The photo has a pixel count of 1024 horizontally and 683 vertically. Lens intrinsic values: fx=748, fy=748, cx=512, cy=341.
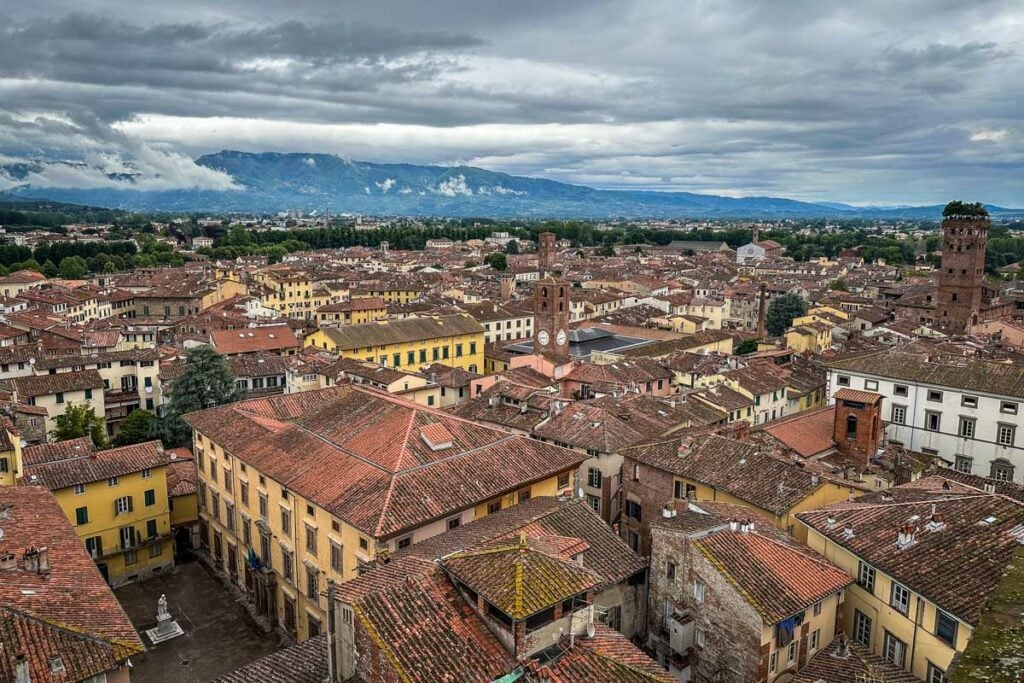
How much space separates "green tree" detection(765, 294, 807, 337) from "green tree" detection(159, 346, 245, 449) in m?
77.6

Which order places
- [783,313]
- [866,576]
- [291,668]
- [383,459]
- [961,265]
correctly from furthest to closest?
1. [783,313]
2. [961,265]
3. [383,459]
4. [866,576]
5. [291,668]

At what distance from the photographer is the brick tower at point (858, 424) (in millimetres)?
38750

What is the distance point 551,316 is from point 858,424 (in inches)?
1502

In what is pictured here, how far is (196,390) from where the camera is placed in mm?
53844

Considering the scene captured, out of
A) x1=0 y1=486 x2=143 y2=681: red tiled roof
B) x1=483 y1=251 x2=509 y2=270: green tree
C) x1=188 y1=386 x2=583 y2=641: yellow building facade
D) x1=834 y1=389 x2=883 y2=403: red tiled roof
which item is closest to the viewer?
x1=0 y1=486 x2=143 y2=681: red tiled roof

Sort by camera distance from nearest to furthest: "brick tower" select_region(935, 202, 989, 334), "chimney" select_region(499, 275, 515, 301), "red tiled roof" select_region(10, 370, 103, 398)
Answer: "red tiled roof" select_region(10, 370, 103, 398) → "brick tower" select_region(935, 202, 989, 334) → "chimney" select_region(499, 275, 515, 301)

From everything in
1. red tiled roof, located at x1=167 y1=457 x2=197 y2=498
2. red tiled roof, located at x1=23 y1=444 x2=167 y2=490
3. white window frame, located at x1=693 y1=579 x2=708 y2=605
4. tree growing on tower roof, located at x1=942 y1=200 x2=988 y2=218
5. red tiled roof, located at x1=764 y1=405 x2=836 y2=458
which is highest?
tree growing on tower roof, located at x1=942 y1=200 x2=988 y2=218

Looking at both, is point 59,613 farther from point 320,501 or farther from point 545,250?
point 545,250

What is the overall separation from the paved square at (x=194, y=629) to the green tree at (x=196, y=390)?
1710 cm

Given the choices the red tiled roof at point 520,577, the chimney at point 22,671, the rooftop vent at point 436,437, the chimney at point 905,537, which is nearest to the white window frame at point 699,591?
the red tiled roof at point 520,577

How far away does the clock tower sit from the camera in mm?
73625

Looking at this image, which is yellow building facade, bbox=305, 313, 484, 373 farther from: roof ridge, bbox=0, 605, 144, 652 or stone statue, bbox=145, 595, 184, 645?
roof ridge, bbox=0, 605, 144, 652

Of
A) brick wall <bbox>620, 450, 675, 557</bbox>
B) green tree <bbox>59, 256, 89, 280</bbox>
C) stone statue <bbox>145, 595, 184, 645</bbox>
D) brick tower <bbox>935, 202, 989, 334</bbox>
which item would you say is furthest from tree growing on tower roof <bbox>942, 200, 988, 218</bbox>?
green tree <bbox>59, 256, 89, 280</bbox>

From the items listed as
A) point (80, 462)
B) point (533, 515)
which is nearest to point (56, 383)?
point (80, 462)
